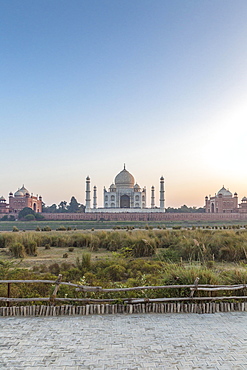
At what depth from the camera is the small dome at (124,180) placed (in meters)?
61.3

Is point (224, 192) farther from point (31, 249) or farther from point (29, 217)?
point (31, 249)

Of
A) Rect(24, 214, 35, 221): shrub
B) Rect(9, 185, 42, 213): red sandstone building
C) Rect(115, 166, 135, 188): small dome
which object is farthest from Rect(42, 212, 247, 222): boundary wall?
Rect(115, 166, 135, 188): small dome

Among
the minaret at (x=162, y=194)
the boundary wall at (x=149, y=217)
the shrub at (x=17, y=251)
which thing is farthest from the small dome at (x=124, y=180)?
the shrub at (x=17, y=251)

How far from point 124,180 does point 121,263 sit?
52447 mm

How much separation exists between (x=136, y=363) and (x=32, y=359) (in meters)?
1.20

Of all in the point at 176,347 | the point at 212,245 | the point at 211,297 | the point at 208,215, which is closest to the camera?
the point at 176,347

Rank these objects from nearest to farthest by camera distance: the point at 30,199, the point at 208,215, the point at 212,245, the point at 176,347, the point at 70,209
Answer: the point at 176,347 < the point at 212,245 < the point at 208,215 < the point at 30,199 < the point at 70,209

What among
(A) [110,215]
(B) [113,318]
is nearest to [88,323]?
(B) [113,318]

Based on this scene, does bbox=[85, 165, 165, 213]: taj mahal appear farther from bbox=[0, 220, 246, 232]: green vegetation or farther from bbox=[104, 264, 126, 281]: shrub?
bbox=[104, 264, 126, 281]: shrub

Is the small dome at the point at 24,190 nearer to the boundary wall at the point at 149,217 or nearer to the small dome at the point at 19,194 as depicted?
the small dome at the point at 19,194

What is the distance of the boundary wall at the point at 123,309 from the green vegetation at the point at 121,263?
48 cm

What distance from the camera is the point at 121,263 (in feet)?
30.0

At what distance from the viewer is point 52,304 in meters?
5.44

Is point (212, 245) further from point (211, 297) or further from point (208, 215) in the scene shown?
point (208, 215)
